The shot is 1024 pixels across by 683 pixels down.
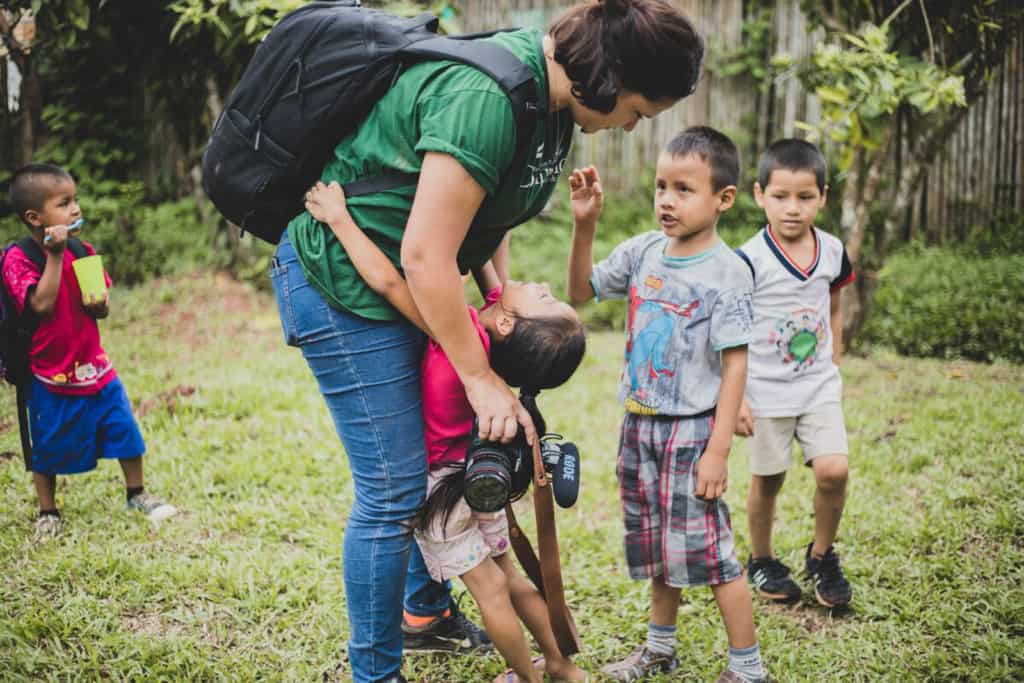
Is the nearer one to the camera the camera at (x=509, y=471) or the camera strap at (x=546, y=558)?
the camera at (x=509, y=471)

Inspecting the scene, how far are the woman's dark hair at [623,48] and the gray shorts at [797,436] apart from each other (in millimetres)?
1586

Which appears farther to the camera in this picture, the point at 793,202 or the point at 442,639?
the point at 793,202

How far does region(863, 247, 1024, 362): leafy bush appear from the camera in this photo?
6566 millimetres

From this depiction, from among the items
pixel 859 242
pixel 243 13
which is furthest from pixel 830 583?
pixel 243 13

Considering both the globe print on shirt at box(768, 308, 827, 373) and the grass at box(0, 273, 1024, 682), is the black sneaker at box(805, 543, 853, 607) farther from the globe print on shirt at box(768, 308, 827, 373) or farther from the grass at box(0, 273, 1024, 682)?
the globe print on shirt at box(768, 308, 827, 373)

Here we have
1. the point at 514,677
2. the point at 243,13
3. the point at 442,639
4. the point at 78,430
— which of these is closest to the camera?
the point at 514,677

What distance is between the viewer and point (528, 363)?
94.7 inches

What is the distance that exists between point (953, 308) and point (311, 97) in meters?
6.18

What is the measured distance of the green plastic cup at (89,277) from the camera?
11.9ft

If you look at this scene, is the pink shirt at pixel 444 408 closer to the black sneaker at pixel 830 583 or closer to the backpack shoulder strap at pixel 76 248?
the black sneaker at pixel 830 583

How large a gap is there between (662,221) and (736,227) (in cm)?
598

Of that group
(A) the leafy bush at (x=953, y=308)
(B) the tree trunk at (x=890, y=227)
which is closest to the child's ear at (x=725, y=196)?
(B) the tree trunk at (x=890, y=227)

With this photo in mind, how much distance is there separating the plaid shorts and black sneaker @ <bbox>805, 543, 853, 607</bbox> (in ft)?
2.41

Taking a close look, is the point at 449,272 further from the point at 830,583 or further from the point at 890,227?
the point at 890,227
